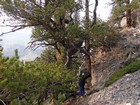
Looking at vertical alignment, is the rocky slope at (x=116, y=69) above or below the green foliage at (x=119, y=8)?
below

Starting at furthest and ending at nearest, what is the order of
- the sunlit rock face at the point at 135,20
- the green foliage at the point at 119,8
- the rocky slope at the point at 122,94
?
the sunlit rock face at the point at 135,20 → the green foliage at the point at 119,8 → the rocky slope at the point at 122,94

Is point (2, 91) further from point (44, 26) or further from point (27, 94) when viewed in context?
point (44, 26)

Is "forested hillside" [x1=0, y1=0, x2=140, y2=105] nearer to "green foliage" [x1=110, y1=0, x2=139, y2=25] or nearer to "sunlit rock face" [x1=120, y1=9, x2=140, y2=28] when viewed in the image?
"green foliage" [x1=110, y1=0, x2=139, y2=25]

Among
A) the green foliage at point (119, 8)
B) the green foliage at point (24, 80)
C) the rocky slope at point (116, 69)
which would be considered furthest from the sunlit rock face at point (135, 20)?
the green foliage at point (24, 80)

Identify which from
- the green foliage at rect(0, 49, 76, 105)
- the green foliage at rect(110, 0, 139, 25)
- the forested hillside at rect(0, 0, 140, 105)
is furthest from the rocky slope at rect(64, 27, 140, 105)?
the green foliage at rect(0, 49, 76, 105)

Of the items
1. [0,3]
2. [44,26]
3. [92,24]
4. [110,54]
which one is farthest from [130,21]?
[0,3]

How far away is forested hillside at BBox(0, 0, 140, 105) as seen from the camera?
12.4 m

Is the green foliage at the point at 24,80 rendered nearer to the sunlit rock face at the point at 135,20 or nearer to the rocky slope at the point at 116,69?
the rocky slope at the point at 116,69

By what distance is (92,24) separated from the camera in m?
20.0

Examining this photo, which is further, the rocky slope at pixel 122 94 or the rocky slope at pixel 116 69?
the rocky slope at pixel 116 69

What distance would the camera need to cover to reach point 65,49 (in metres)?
21.0

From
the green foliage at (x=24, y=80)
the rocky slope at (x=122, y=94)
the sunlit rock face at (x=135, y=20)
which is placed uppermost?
the sunlit rock face at (x=135, y=20)

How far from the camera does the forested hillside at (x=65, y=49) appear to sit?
490 inches

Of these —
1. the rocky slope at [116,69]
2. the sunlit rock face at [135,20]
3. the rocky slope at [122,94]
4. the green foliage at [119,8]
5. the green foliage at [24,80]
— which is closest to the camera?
the green foliage at [24,80]
